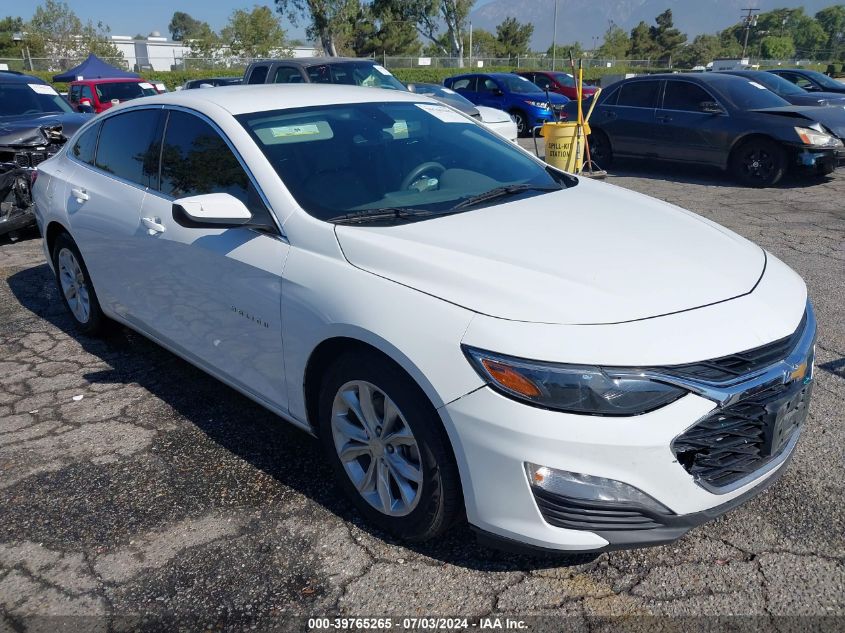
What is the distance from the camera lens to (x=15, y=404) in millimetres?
4168

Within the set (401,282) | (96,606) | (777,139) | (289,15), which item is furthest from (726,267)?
(289,15)

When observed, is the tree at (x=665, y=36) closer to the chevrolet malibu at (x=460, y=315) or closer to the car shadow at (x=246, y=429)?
the car shadow at (x=246, y=429)

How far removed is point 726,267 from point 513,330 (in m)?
1.02

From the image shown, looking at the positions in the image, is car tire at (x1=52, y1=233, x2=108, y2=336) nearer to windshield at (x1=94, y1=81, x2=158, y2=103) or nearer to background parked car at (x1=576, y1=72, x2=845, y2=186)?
background parked car at (x1=576, y1=72, x2=845, y2=186)

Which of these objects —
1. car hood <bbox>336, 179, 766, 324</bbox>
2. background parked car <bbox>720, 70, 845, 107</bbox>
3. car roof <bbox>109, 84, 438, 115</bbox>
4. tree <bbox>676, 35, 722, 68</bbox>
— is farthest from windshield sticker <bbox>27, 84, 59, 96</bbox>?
tree <bbox>676, 35, 722, 68</bbox>

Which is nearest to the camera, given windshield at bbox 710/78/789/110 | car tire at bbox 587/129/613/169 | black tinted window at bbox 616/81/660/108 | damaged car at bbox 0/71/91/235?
damaged car at bbox 0/71/91/235

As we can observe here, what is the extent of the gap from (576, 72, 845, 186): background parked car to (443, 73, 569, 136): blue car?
195 inches

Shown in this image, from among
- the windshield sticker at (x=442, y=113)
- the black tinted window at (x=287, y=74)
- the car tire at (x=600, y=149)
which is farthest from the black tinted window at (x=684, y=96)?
the windshield sticker at (x=442, y=113)

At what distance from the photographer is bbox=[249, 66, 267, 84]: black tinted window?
1170cm

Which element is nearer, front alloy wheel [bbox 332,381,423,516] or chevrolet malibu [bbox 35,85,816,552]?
chevrolet malibu [bbox 35,85,816,552]

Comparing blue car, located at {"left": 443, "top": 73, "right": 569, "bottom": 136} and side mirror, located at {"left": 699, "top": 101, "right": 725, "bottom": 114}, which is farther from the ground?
side mirror, located at {"left": 699, "top": 101, "right": 725, "bottom": 114}

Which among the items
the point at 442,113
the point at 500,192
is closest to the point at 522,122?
the point at 442,113

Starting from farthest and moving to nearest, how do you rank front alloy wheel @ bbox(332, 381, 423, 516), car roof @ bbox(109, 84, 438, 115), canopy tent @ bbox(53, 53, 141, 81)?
canopy tent @ bbox(53, 53, 141, 81) < car roof @ bbox(109, 84, 438, 115) < front alloy wheel @ bbox(332, 381, 423, 516)

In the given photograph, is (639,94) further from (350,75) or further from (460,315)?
(460,315)
